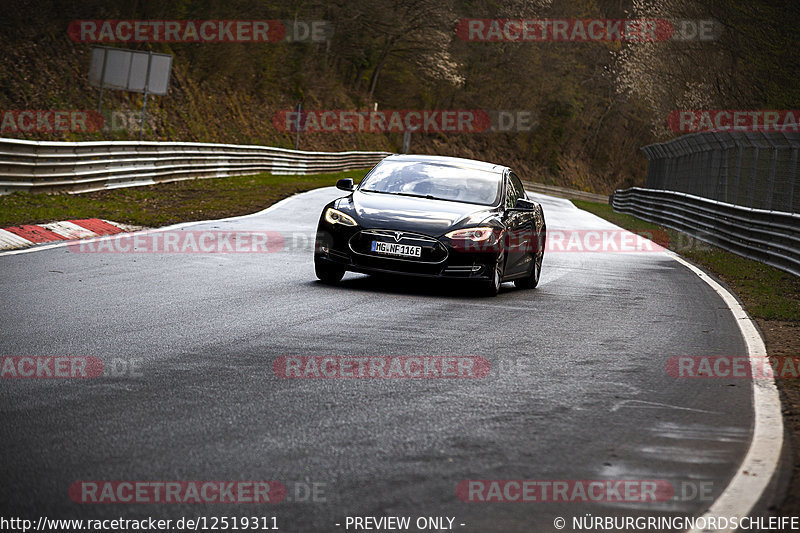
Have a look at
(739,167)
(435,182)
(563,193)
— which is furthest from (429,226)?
(563,193)

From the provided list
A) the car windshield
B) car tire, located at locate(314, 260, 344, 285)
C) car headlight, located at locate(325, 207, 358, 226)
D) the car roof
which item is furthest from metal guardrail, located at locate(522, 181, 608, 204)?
car headlight, located at locate(325, 207, 358, 226)

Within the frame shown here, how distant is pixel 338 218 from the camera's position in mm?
11281

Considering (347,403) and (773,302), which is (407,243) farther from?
(347,403)

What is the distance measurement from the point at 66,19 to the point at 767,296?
28.0m

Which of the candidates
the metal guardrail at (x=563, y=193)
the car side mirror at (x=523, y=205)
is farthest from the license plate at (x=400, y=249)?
the metal guardrail at (x=563, y=193)

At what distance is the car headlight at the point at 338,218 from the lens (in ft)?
36.7

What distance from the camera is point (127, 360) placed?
21.5ft

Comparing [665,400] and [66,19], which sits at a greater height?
[66,19]

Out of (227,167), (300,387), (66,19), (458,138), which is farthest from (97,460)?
(458,138)

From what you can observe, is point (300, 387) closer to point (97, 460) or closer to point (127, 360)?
point (127, 360)

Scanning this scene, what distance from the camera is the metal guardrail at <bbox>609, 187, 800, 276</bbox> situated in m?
16.5

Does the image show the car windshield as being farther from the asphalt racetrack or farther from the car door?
the asphalt racetrack

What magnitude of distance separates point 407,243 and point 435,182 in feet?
5.25

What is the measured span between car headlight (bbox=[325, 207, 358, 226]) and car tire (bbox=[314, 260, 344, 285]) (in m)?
0.49
